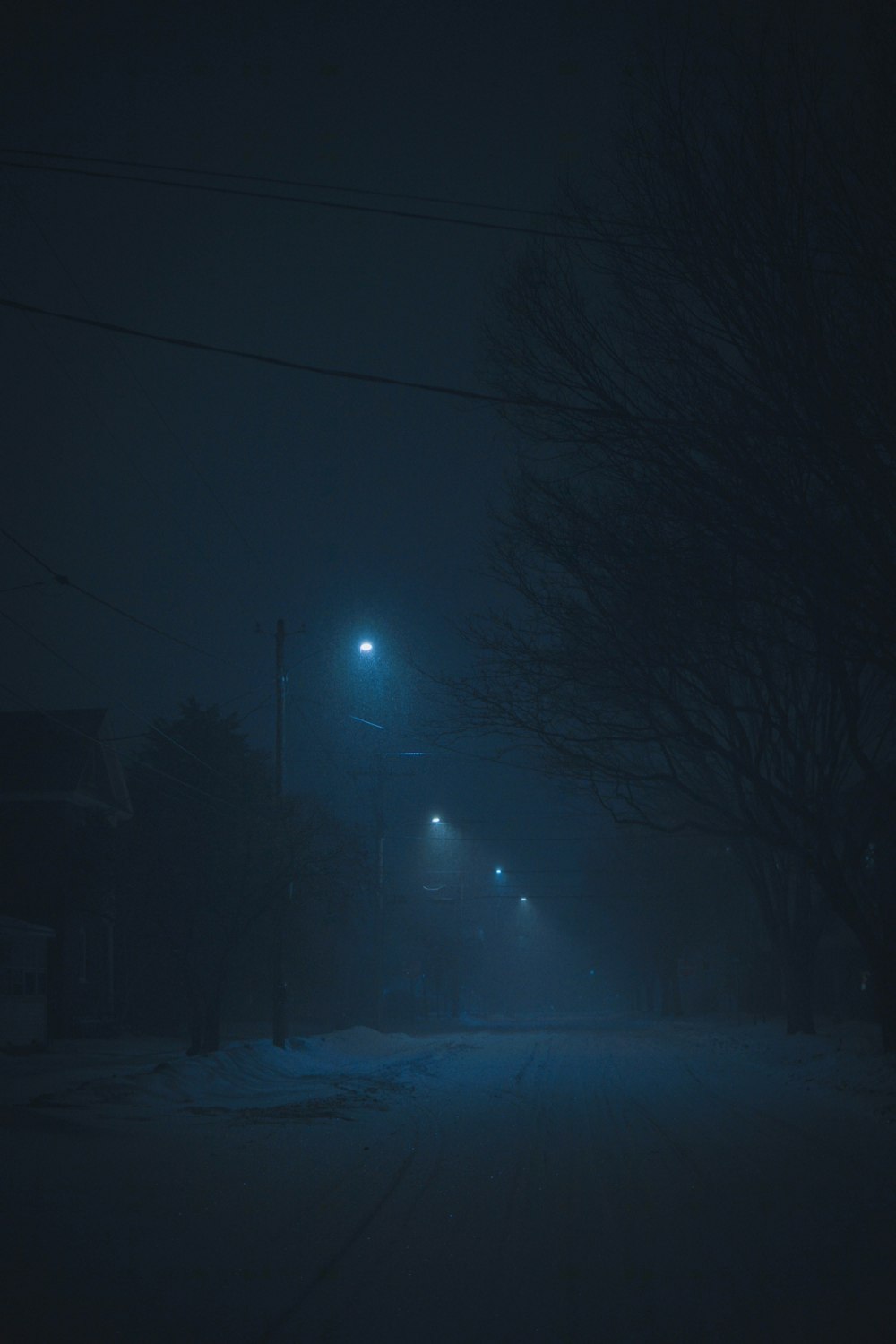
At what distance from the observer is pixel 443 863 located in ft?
241

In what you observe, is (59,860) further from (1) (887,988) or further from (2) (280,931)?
(1) (887,988)

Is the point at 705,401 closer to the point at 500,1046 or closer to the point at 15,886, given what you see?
the point at 500,1046

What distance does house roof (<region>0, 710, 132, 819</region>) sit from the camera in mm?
39219

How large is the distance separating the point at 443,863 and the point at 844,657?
61.2 meters

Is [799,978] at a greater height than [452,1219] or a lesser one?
greater

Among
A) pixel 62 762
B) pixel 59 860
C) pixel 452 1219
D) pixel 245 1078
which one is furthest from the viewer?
pixel 62 762

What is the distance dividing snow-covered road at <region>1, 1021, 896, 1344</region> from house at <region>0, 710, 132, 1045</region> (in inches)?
910

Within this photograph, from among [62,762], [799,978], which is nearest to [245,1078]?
[799,978]

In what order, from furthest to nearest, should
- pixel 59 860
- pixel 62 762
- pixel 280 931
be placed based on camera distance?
pixel 62 762
pixel 59 860
pixel 280 931

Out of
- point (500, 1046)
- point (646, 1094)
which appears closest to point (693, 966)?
point (500, 1046)

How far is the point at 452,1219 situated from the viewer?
27.8 ft

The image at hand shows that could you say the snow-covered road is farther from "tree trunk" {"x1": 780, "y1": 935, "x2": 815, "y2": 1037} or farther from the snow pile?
"tree trunk" {"x1": 780, "y1": 935, "x2": 815, "y2": 1037}

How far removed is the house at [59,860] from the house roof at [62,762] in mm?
31

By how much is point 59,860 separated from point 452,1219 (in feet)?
108
